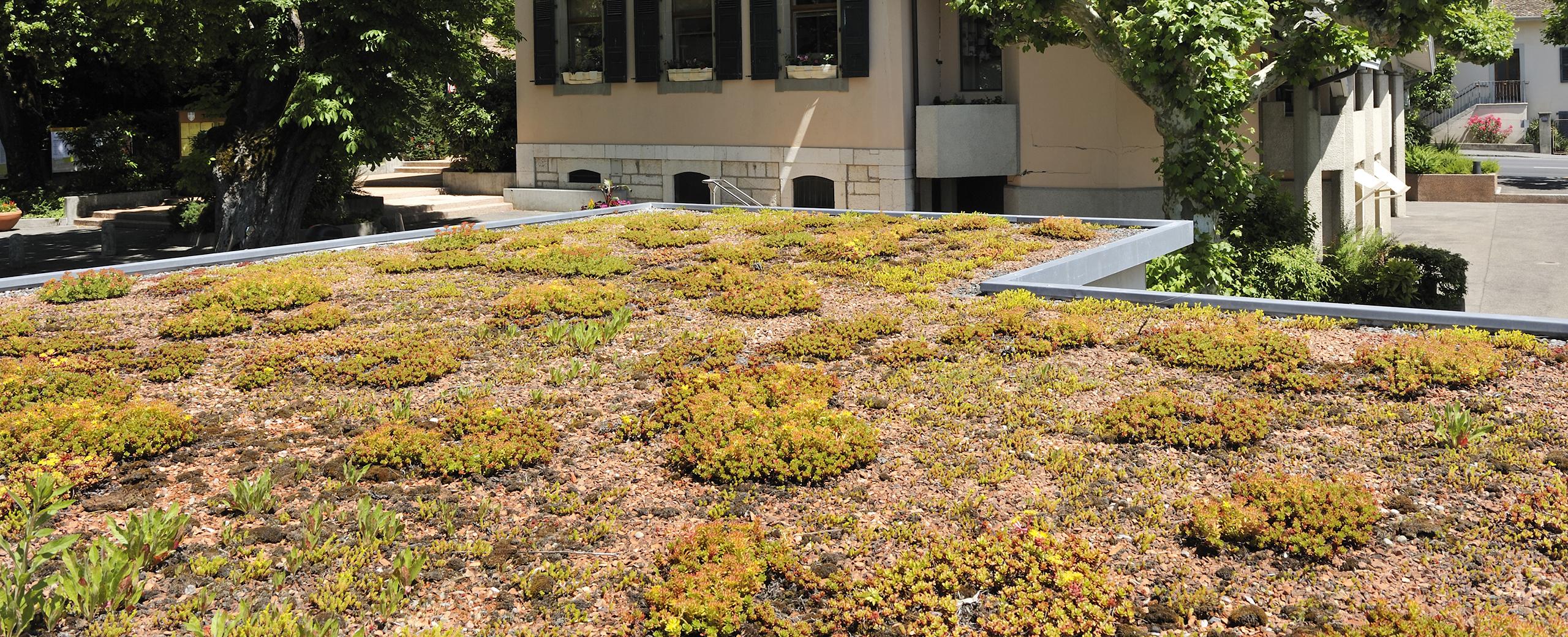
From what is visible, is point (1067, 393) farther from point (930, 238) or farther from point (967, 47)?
point (967, 47)

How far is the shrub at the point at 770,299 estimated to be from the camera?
11016 mm

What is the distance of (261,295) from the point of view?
1177cm

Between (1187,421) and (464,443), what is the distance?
4340mm

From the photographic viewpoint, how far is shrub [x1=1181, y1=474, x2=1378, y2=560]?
592 centimetres

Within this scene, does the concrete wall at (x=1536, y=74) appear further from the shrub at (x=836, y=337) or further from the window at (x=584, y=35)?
the shrub at (x=836, y=337)

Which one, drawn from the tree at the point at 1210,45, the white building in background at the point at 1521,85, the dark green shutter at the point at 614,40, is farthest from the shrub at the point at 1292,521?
the white building in background at the point at 1521,85

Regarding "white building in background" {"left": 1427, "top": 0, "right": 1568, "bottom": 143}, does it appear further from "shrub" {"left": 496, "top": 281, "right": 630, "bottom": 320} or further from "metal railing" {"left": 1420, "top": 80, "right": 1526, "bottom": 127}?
"shrub" {"left": 496, "top": 281, "right": 630, "bottom": 320}

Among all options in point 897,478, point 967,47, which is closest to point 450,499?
point 897,478

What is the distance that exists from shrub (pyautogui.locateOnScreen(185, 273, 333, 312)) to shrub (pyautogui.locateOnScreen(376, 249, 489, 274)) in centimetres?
139

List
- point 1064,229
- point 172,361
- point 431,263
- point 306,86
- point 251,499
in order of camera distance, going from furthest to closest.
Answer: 1. point 306,86
2. point 1064,229
3. point 431,263
4. point 172,361
5. point 251,499

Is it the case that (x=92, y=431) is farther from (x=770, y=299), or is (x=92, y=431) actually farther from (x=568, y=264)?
(x=568, y=264)

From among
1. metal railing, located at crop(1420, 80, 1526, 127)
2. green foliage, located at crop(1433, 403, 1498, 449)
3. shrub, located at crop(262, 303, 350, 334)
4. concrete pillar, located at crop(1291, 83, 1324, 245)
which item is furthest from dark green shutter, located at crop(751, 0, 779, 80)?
metal railing, located at crop(1420, 80, 1526, 127)

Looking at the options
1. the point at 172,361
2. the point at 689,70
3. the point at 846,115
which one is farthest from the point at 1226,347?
the point at 689,70

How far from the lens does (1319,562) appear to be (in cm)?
583
